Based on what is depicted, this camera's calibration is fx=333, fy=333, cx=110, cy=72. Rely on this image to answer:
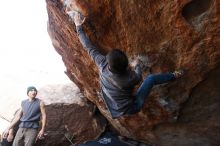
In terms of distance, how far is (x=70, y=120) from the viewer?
889 centimetres

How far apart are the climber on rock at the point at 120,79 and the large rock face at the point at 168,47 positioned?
307 millimetres

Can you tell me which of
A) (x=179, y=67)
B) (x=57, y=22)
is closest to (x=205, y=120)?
(x=179, y=67)

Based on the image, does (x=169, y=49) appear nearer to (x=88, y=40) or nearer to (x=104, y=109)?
(x=88, y=40)

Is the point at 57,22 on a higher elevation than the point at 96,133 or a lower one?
higher

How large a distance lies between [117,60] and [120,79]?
1.25 ft

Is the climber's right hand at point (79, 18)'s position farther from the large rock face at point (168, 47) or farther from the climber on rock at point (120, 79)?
the large rock face at point (168, 47)

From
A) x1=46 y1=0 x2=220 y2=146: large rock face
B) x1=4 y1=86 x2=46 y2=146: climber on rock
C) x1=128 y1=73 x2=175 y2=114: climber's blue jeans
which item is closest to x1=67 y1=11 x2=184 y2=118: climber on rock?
x1=128 y1=73 x2=175 y2=114: climber's blue jeans

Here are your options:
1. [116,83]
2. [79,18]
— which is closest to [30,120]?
[79,18]

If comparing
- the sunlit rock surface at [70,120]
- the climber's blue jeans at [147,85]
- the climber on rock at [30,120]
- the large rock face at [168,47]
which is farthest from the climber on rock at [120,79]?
the sunlit rock surface at [70,120]

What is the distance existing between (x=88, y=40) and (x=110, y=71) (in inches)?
30.9

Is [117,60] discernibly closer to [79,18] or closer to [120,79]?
[120,79]

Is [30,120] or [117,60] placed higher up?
[117,60]

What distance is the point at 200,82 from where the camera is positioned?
5379 millimetres

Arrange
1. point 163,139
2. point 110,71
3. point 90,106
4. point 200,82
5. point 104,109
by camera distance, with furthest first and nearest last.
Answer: point 90,106 → point 104,109 → point 163,139 → point 200,82 → point 110,71
